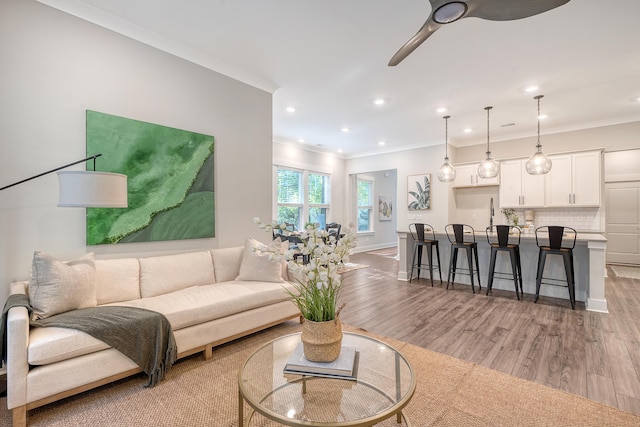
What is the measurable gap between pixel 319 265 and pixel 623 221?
25.0 feet

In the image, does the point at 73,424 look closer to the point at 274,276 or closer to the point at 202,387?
the point at 202,387

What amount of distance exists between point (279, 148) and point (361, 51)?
12.8 feet

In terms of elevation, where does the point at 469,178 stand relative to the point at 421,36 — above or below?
below

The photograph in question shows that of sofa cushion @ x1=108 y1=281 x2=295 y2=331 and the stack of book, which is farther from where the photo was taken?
sofa cushion @ x1=108 y1=281 x2=295 y2=331

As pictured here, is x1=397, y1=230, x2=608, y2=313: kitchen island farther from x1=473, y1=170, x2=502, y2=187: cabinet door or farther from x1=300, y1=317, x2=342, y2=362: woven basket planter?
x1=300, y1=317, x2=342, y2=362: woven basket planter

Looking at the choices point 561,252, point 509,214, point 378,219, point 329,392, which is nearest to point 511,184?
point 509,214

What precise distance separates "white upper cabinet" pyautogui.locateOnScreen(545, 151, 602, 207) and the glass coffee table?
5.76m

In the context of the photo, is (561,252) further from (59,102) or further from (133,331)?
(59,102)

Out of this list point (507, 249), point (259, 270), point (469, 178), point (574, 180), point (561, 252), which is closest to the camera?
point (259, 270)

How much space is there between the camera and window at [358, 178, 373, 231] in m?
9.47

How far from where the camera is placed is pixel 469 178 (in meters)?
6.84

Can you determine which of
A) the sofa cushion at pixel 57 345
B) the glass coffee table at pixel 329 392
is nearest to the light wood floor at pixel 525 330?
the glass coffee table at pixel 329 392

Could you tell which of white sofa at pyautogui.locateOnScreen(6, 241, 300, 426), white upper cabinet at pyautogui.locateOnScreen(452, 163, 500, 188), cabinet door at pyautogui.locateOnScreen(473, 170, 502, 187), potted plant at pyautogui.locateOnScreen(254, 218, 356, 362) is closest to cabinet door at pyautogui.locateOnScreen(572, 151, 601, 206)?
cabinet door at pyautogui.locateOnScreen(473, 170, 502, 187)

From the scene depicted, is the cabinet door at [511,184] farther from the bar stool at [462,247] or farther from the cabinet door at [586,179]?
the bar stool at [462,247]
